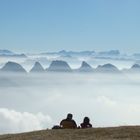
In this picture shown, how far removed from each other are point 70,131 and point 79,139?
2972mm

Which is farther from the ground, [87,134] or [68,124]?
[68,124]

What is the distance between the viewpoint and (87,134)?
127 ft

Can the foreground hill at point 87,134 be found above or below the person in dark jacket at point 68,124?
below

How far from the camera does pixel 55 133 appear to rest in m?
39.8

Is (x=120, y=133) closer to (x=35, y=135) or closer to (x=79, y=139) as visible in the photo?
(x=79, y=139)

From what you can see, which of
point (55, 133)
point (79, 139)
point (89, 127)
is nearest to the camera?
point (79, 139)

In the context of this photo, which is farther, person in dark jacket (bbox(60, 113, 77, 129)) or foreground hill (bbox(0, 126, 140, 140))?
person in dark jacket (bbox(60, 113, 77, 129))

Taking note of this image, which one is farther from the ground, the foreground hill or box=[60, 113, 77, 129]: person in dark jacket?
box=[60, 113, 77, 129]: person in dark jacket

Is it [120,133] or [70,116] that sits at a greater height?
[70,116]

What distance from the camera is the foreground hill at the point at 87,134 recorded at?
37403mm

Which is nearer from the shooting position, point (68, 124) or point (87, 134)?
point (87, 134)

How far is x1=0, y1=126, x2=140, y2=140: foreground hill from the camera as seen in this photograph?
37.4 m

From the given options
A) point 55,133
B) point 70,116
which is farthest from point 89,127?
point 55,133

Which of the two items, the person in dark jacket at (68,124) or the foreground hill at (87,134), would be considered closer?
the foreground hill at (87,134)
